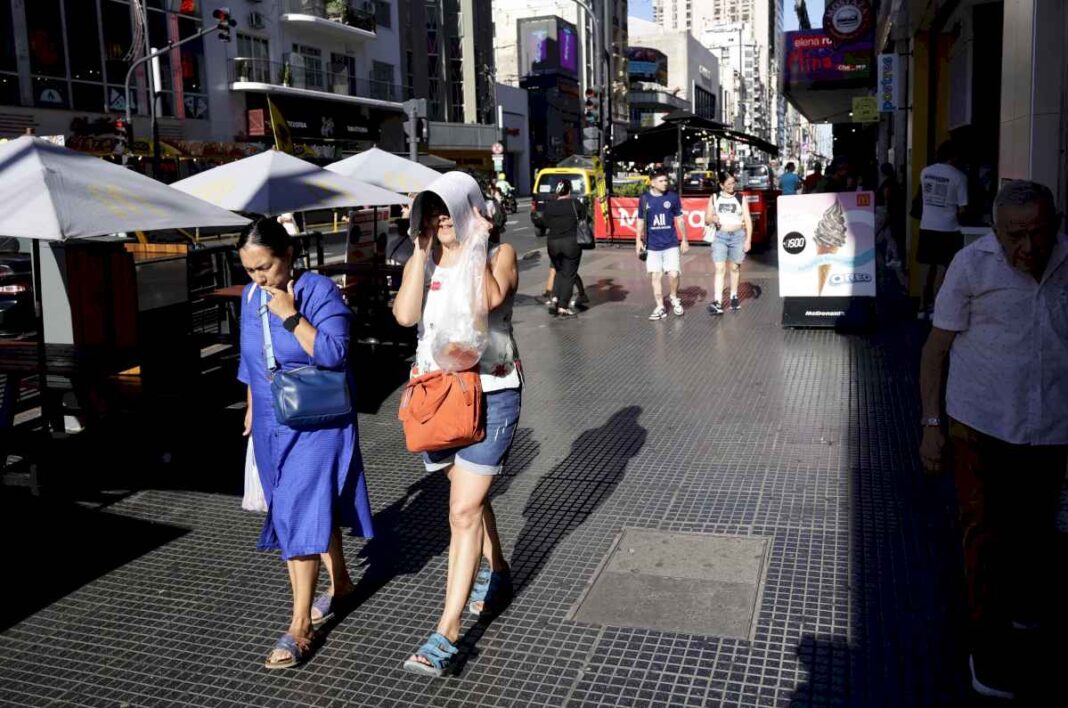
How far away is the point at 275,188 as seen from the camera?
29.1 ft

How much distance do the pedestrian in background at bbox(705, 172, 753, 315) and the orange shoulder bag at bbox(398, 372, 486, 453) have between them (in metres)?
8.65

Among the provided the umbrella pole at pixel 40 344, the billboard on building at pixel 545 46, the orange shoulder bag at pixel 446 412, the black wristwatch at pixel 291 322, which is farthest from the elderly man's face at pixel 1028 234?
the billboard on building at pixel 545 46

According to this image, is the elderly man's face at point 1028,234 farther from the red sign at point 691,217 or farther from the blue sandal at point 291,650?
the red sign at point 691,217

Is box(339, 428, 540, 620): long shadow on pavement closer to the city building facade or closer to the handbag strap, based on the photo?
the handbag strap

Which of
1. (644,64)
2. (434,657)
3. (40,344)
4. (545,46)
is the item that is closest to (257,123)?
(40,344)

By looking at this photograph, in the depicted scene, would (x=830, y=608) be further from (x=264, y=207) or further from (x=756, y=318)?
(x=756, y=318)

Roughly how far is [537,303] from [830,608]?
33.1 ft

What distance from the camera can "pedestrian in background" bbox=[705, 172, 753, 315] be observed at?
12.0 meters

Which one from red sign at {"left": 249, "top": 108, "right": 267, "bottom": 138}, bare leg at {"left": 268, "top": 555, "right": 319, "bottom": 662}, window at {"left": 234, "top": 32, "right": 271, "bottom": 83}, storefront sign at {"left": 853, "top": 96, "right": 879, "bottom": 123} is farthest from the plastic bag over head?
window at {"left": 234, "top": 32, "right": 271, "bottom": 83}

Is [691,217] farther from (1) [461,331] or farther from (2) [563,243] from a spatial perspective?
(1) [461,331]

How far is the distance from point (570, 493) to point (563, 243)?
7.03 meters

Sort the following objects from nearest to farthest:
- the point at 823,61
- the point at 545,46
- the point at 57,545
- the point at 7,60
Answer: the point at 57,545 < the point at 823,61 < the point at 7,60 < the point at 545,46

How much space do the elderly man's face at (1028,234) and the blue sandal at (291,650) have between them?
292 centimetres

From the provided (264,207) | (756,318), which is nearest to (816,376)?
(756,318)
